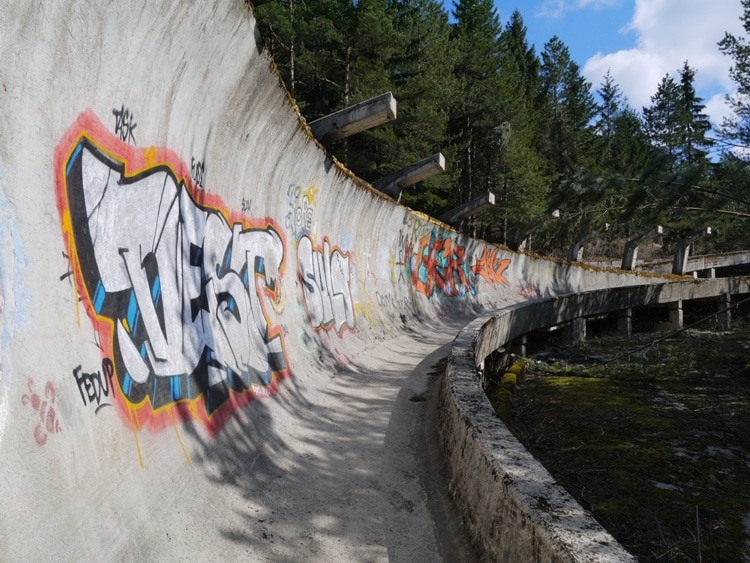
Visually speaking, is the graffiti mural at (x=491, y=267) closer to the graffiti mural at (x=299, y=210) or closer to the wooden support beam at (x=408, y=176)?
the wooden support beam at (x=408, y=176)

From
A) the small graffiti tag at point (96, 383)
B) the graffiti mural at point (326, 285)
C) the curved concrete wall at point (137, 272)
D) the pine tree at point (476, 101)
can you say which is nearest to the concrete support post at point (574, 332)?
the graffiti mural at point (326, 285)

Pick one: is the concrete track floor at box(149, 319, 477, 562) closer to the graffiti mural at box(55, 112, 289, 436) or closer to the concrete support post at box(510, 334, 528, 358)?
the graffiti mural at box(55, 112, 289, 436)

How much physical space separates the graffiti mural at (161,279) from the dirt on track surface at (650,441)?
310cm

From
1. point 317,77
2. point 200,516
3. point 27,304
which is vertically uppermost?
point 317,77

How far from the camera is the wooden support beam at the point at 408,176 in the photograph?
462 inches

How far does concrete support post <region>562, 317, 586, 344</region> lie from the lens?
47.8ft

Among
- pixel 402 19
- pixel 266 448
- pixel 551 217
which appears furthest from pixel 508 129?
pixel 266 448

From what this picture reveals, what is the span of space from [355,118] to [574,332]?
31.0 feet

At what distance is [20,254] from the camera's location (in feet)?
7.51

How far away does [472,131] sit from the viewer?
30.8 metres

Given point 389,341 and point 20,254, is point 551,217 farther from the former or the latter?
point 20,254

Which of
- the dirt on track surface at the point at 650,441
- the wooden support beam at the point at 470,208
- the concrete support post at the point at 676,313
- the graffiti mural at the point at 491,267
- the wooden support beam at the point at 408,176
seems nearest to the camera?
the dirt on track surface at the point at 650,441

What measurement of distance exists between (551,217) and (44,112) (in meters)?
15.2

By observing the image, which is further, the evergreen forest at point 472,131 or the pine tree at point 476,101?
the pine tree at point 476,101
